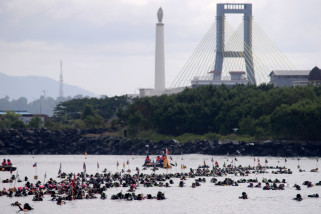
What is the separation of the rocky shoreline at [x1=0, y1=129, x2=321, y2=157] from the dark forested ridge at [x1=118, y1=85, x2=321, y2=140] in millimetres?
6063

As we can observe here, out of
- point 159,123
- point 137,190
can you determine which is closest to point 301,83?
point 159,123

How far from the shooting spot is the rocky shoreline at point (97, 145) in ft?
389

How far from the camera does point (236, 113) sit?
131125mm

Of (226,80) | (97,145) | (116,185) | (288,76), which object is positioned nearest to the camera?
(116,185)

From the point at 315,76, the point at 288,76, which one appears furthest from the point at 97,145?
the point at 288,76

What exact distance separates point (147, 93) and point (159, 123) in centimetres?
4857

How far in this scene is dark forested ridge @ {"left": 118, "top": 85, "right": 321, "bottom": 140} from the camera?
116 meters

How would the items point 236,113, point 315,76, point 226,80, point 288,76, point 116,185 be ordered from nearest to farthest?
point 116,185, point 236,113, point 315,76, point 226,80, point 288,76

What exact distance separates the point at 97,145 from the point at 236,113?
3426 cm

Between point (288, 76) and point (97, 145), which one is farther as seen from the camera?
point (288, 76)

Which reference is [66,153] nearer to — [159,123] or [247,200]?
[159,123]

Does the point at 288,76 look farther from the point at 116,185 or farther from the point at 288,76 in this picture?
the point at 116,185

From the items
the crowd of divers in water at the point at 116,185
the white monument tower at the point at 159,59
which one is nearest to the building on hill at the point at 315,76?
the white monument tower at the point at 159,59

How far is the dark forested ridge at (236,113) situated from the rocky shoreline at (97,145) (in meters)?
6.06
